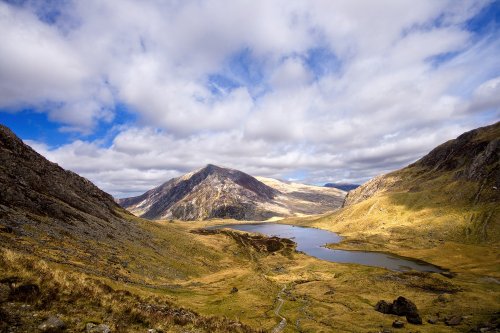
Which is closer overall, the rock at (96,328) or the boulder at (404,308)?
the rock at (96,328)

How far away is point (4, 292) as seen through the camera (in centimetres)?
1941

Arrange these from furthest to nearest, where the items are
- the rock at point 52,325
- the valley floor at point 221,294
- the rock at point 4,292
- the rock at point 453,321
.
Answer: the rock at point 453,321
the valley floor at point 221,294
the rock at point 4,292
the rock at point 52,325

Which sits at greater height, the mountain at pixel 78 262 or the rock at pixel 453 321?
the mountain at pixel 78 262

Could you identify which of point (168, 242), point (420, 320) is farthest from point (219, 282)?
point (420, 320)

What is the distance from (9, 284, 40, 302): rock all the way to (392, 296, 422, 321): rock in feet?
216

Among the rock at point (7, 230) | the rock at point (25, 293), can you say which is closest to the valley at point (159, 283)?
the rock at point (25, 293)

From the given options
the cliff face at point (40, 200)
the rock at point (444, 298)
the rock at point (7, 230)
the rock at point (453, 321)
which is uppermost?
the cliff face at point (40, 200)

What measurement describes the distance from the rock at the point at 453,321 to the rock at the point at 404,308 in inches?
214

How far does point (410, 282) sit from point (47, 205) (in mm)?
111137

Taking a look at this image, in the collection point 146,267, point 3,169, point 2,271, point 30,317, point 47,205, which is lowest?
point 146,267

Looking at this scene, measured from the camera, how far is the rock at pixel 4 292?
18.8m

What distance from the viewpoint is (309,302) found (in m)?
77.9

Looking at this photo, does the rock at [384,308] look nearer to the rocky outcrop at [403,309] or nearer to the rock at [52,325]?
the rocky outcrop at [403,309]

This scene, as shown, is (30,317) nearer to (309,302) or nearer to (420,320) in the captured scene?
(420,320)
